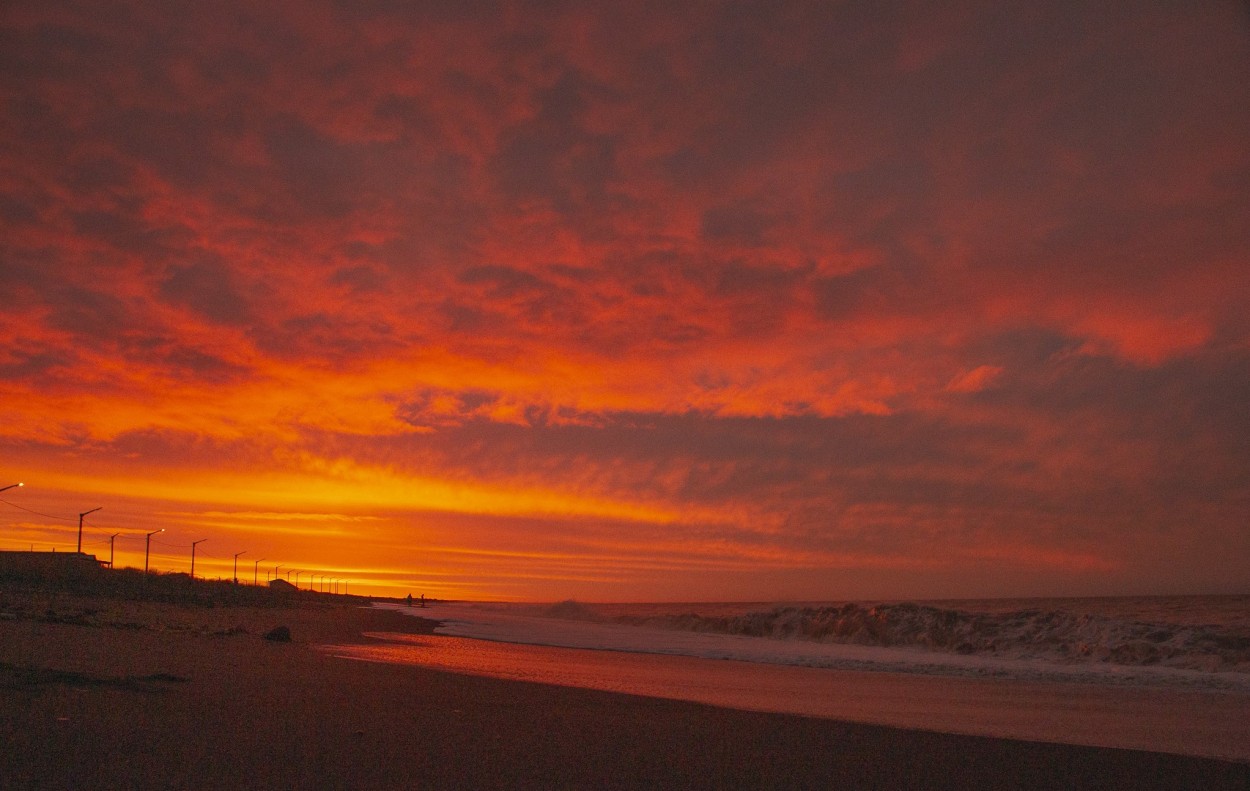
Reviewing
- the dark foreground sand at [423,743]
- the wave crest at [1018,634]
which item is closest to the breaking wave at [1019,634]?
the wave crest at [1018,634]

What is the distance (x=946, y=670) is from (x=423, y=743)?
12.8 m

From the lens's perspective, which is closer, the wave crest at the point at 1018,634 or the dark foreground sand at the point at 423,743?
the dark foreground sand at the point at 423,743

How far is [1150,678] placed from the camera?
46.6 feet

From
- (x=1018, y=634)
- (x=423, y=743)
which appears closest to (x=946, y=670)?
(x=1018, y=634)

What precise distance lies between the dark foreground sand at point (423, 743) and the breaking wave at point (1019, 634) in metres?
13.6

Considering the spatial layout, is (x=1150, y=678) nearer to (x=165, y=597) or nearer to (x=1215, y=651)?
(x=1215, y=651)

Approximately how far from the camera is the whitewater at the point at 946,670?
8602mm

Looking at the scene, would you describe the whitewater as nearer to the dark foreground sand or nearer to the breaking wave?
the breaking wave

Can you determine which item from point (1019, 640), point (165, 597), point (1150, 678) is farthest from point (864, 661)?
point (165, 597)

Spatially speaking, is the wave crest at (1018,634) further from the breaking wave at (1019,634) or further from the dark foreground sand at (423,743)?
the dark foreground sand at (423,743)

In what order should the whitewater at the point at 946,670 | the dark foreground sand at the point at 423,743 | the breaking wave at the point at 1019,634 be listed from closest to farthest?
the dark foreground sand at the point at 423,743, the whitewater at the point at 946,670, the breaking wave at the point at 1019,634

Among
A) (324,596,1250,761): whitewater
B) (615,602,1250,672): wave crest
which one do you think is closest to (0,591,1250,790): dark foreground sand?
(324,596,1250,761): whitewater

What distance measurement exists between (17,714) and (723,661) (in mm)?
14150

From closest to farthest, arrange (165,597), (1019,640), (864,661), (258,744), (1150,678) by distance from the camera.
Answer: (258,744), (1150,678), (864,661), (1019,640), (165,597)
